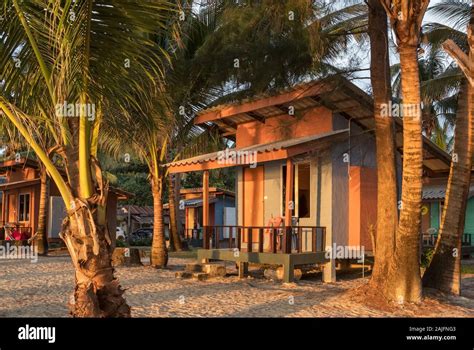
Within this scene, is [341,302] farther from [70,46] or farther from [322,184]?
[70,46]

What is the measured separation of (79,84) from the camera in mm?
5664

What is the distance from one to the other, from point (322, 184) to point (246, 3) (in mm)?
5135

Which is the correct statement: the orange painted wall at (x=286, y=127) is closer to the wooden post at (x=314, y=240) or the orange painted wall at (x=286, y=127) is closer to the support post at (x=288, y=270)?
the wooden post at (x=314, y=240)

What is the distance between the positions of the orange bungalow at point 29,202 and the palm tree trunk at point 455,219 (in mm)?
17494

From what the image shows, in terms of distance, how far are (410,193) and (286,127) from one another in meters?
5.41

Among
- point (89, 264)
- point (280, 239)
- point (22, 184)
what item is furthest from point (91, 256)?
point (22, 184)

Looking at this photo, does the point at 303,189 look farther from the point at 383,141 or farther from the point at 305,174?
the point at 383,141

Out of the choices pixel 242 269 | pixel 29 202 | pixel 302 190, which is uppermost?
pixel 302 190

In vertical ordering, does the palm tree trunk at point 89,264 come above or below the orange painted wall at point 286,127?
below

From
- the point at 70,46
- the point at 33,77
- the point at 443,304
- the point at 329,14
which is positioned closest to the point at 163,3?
the point at 70,46

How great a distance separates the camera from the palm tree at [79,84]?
17.6 feet

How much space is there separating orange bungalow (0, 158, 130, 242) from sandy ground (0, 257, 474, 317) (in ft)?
34.3

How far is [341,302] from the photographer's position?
9.49 metres

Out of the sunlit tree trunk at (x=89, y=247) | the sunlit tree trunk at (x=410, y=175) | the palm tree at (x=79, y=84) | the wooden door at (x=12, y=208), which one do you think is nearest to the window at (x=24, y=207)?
the wooden door at (x=12, y=208)
